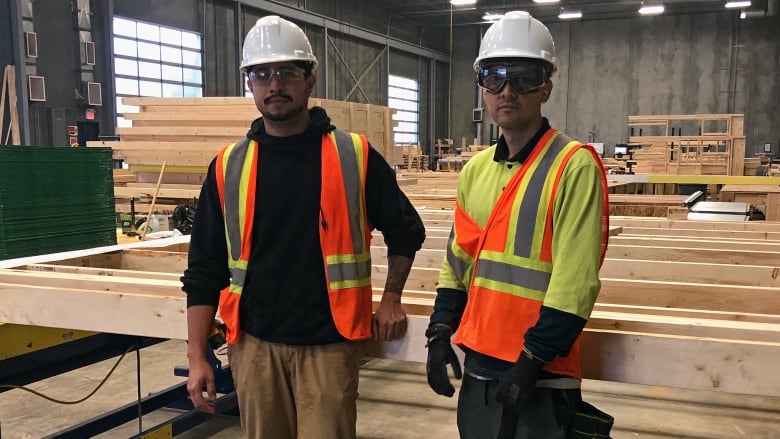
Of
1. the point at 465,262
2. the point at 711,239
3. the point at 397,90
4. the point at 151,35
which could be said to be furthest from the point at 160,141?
the point at 397,90

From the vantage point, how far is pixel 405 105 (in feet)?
88.8

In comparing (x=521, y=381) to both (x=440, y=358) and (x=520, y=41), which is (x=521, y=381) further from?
(x=520, y=41)

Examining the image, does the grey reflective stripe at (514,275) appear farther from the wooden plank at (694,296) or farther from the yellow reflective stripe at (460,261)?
the wooden plank at (694,296)

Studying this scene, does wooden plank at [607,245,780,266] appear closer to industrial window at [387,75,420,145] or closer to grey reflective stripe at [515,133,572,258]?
grey reflective stripe at [515,133,572,258]

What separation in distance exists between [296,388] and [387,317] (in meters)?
0.41

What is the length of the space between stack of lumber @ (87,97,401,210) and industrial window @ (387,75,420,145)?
1769 centimetres

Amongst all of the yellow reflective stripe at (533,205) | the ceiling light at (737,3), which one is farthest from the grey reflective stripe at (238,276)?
the ceiling light at (737,3)

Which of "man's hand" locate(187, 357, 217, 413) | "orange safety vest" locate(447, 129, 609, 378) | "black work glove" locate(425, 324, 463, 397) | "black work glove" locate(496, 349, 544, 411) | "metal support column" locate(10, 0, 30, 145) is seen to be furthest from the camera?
"metal support column" locate(10, 0, 30, 145)

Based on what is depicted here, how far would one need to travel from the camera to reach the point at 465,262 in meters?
2.10

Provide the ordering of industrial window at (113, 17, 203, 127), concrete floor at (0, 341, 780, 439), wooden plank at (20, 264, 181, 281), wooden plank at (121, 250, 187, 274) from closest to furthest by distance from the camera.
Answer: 1. wooden plank at (20, 264, 181, 281)
2. wooden plank at (121, 250, 187, 274)
3. concrete floor at (0, 341, 780, 439)
4. industrial window at (113, 17, 203, 127)

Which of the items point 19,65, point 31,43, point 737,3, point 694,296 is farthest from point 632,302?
point 737,3

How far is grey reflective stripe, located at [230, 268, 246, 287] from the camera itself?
228 centimetres

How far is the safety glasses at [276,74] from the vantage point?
224cm

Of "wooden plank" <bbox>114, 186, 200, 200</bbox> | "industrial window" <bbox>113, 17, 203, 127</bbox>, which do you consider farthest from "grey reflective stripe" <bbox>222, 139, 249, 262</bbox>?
"industrial window" <bbox>113, 17, 203, 127</bbox>
